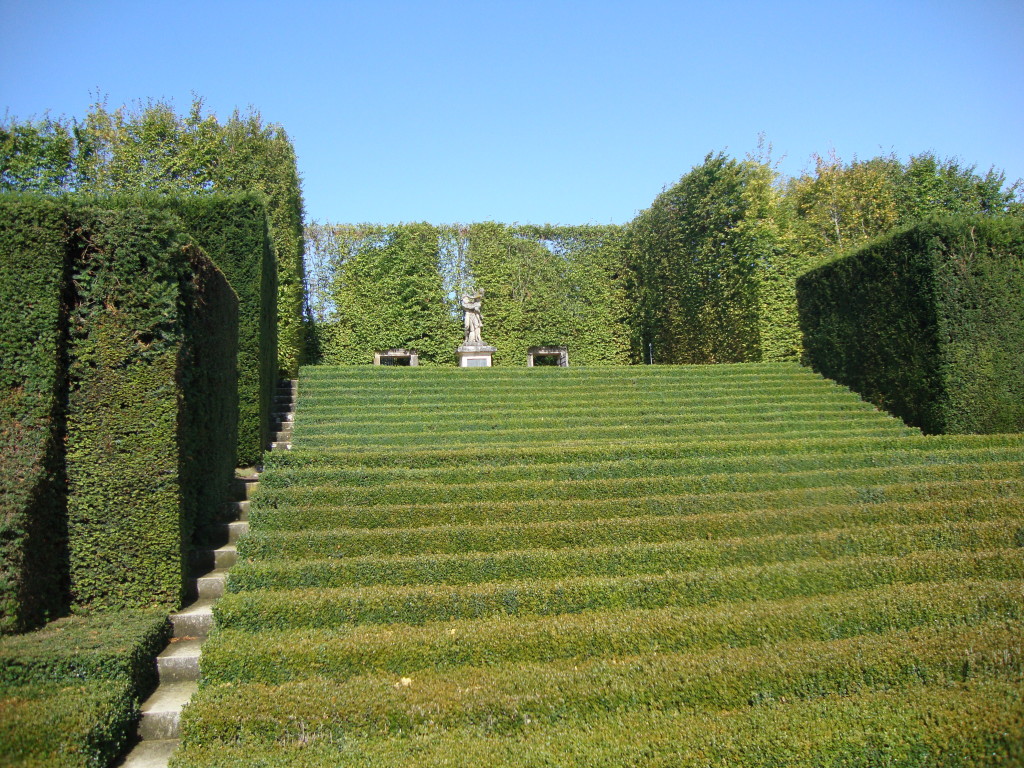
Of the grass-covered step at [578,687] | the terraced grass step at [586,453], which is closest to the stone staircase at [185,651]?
the grass-covered step at [578,687]

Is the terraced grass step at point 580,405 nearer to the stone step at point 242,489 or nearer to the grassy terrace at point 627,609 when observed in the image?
the grassy terrace at point 627,609

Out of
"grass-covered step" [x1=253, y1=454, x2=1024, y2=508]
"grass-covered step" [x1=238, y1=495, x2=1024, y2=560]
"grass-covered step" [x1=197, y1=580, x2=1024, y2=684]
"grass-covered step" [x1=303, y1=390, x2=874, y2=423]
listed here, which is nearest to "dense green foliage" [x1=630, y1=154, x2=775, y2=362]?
"grass-covered step" [x1=303, y1=390, x2=874, y2=423]

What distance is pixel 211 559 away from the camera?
609 centimetres

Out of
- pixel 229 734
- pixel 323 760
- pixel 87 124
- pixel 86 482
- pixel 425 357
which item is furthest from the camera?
pixel 425 357

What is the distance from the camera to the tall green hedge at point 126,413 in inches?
197

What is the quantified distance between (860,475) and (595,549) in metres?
4.11

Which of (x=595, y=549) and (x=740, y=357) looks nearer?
(x=595, y=549)

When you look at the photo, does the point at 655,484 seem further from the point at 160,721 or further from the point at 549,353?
the point at 549,353

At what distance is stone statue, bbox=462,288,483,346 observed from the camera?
1933 centimetres

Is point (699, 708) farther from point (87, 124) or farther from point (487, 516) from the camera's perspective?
point (87, 124)

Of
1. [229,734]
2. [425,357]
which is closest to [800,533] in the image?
[229,734]

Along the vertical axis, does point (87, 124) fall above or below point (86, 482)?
above

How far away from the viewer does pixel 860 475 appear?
26.2 feet

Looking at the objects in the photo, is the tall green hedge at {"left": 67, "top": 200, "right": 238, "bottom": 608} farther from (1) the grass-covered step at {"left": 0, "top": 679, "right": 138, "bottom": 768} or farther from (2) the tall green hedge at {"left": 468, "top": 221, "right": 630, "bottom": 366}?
(2) the tall green hedge at {"left": 468, "top": 221, "right": 630, "bottom": 366}
